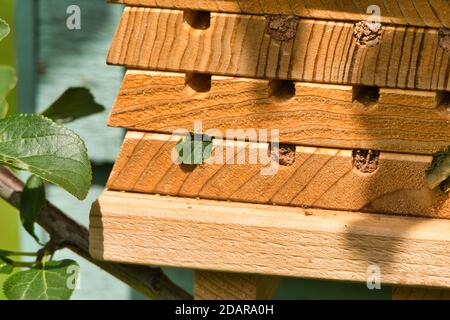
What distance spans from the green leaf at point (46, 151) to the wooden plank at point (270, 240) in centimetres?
6

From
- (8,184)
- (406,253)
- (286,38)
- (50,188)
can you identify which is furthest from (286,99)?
(50,188)

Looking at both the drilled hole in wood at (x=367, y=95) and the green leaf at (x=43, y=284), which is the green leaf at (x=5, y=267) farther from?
the drilled hole in wood at (x=367, y=95)

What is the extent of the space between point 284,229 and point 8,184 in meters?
0.46

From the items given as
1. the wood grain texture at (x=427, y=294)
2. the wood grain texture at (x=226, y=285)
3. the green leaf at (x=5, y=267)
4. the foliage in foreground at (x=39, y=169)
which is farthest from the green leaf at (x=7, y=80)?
the wood grain texture at (x=427, y=294)

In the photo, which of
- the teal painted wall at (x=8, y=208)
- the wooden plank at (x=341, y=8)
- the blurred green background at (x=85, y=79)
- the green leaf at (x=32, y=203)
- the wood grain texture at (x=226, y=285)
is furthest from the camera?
the teal painted wall at (x=8, y=208)

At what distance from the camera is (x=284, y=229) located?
97cm

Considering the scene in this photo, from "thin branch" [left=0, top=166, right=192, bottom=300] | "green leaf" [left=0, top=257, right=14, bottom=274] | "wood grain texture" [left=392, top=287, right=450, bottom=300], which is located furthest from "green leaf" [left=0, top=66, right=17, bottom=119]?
"wood grain texture" [left=392, top=287, right=450, bottom=300]

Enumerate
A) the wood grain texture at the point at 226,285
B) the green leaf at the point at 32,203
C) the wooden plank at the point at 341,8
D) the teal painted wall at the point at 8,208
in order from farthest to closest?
the teal painted wall at the point at 8,208 → the green leaf at the point at 32,203 → the wood grain texture at the point at 226,285 → the wooden plank at the point at 341,8

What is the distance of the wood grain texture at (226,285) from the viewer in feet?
3.46

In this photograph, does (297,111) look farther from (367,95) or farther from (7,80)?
(7,80)

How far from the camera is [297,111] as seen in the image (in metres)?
0.99

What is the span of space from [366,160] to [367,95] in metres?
0.07

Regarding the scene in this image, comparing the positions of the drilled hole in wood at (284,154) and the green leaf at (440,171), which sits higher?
the drilled hole in wood at (284,154)

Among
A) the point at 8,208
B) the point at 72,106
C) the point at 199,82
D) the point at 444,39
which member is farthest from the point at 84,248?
the point at 8,208
